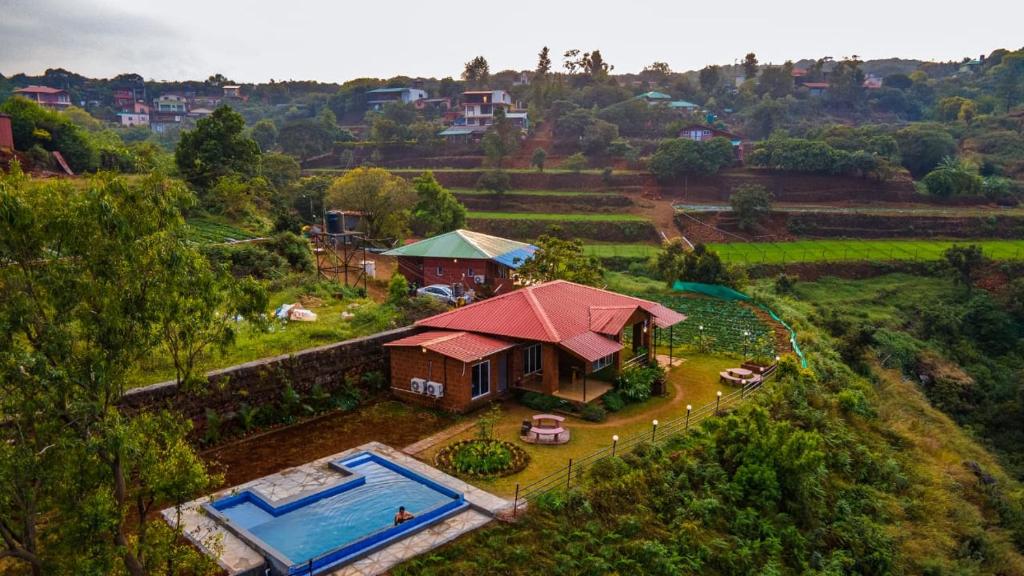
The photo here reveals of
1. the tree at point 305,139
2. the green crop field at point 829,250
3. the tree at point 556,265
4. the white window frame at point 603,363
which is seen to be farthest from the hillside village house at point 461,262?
the tree at point 305,139

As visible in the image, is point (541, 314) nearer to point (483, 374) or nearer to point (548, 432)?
point (483, 374)

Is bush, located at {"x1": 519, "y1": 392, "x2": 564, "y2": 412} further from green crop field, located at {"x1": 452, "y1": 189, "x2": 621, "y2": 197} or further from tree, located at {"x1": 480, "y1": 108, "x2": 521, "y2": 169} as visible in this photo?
tree, located at {"x1": 480, "y1": 108, "x2": 521, "y2": 169}

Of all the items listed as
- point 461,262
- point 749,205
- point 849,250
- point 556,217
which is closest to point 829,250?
point 849,250

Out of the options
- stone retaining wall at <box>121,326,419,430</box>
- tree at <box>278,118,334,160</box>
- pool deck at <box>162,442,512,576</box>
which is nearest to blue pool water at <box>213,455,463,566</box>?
pool deck at <box>162,442,512,576</box>

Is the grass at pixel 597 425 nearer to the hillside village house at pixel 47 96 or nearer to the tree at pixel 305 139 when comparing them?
the tree at pixel 305 139

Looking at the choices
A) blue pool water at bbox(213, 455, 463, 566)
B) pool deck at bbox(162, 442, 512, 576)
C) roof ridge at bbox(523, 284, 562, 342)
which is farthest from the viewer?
roof ridge at bbox(523, 284, 562, 342)

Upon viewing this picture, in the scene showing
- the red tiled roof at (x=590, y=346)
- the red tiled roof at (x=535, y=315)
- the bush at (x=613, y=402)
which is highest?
the red tiled roof at (x=535, y=315)

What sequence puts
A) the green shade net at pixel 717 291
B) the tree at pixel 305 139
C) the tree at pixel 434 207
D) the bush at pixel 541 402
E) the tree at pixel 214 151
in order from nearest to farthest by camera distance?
1. the bush at pixel 541 402
2. the green shade net at pixel 717 291
3. the tree at pixel 214 151
4. the tree at pixel 434 207
5. the tree at pixel 305 139
